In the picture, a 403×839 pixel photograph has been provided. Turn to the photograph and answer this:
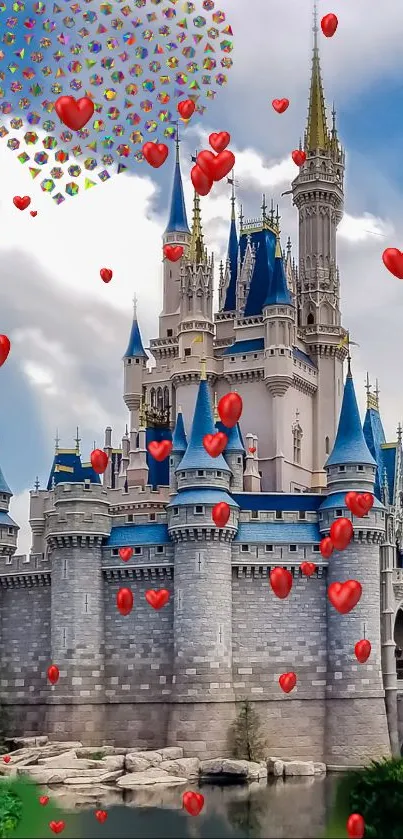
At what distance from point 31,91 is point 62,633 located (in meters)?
25.1

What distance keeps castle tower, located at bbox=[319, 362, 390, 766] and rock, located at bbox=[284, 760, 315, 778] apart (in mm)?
1730

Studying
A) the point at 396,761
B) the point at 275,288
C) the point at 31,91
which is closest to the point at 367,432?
the point at 275,288

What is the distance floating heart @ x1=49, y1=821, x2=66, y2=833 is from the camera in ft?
95.1

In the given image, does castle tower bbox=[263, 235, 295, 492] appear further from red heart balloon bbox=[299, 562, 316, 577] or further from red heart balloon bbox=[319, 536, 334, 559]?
red heart balloon bbox=[319, 536, 334, 559]

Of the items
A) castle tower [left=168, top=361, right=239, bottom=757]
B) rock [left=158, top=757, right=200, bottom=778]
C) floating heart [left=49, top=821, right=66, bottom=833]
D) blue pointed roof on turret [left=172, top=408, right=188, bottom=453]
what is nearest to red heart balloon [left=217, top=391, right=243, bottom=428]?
floating heart [left=49, top=821, right=66, bottom=833]

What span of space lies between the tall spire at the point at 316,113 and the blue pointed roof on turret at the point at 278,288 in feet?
29.5

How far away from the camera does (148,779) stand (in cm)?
3916

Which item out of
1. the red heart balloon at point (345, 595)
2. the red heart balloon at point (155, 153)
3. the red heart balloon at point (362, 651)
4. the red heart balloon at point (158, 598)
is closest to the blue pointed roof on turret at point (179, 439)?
the red heart balloon at point (158, 598)

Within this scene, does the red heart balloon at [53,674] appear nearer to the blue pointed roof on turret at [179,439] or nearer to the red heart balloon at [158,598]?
the red heart balloon at [158,598]

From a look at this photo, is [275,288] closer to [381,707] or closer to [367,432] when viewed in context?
[367,432]

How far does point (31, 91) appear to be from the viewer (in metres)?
25.1

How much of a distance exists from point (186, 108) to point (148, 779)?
2212cm

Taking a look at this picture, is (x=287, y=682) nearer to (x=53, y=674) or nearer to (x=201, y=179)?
(x=53, y=674)

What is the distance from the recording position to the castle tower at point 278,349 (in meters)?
55.5
